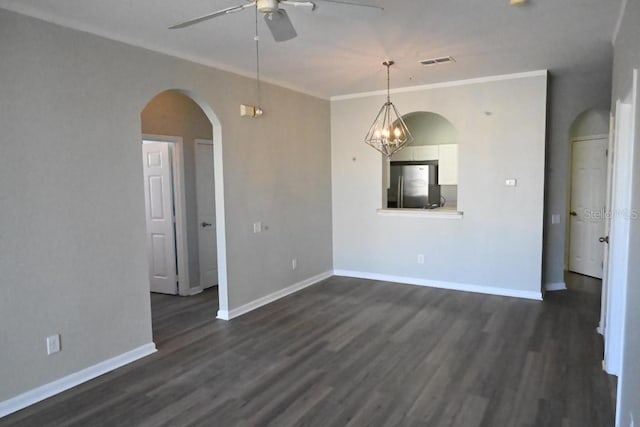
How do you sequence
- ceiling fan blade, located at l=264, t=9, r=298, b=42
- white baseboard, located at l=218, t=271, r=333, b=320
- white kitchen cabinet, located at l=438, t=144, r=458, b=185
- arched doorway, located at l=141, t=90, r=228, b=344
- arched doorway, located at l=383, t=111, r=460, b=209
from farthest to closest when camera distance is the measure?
white kitchen cabinet, located at l=438, t=144, r=458, b=185, arched doorway, located at l=383, t=111, r=460, b=209, arched doorway, located at l=141, t=90, r=228, b=344, white baseboard, located at l=218, t=271, r=333, b=320, ceiling fan blade, located at l=264, t=9, r=298, b=42

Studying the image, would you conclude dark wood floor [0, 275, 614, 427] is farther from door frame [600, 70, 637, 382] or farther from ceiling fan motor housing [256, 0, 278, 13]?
ceiling fan motor housing [256, 0, 278, 13]

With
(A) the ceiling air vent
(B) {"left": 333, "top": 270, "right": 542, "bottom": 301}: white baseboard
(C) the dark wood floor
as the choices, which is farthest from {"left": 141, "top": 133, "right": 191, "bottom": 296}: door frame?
(A) the ceiling air vent

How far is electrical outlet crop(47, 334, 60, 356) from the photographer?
10.0 feet

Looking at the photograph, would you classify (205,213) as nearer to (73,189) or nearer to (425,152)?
(73,189)

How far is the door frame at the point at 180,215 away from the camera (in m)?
5.50

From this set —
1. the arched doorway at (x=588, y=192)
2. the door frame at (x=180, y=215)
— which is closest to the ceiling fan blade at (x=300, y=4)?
the door frame at (x=180, y=215)

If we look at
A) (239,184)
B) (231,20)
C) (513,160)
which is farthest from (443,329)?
(231,20)

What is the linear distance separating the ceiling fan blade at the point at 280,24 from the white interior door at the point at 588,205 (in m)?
Answer: 5.41

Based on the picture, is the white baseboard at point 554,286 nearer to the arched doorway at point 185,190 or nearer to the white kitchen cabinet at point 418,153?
the white kitchen cabinet at point 418,153

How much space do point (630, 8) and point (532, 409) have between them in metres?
2.64

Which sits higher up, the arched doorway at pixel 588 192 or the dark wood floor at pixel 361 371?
the arched doorway at pixel 588 192

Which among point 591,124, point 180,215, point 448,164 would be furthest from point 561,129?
point 180,215

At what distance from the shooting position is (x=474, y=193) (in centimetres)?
546

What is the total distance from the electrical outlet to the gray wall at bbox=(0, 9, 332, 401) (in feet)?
0.14
